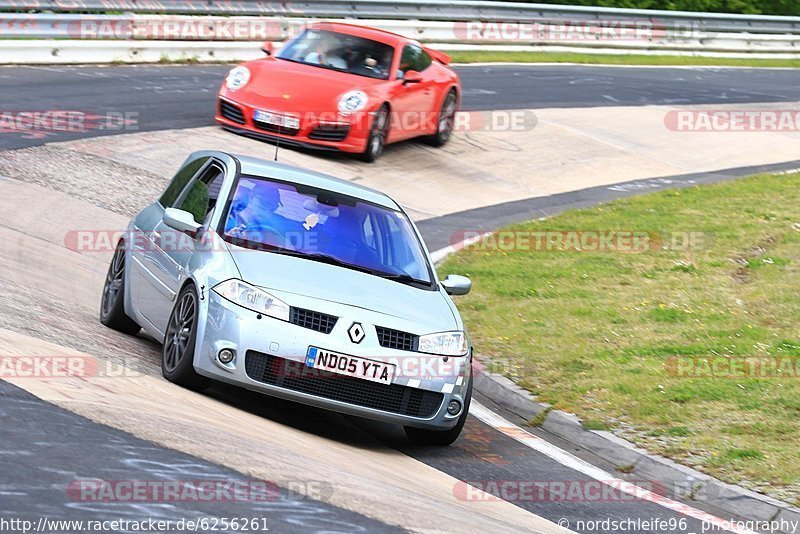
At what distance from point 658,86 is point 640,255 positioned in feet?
53.7

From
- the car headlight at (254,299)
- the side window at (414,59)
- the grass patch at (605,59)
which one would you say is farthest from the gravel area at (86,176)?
the grass patch at (605,59)

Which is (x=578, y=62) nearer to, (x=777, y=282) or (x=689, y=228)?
(x=689, y=228)

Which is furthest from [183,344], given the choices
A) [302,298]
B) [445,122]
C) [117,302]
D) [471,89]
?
[471,89]

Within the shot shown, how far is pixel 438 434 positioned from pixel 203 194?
2475mm

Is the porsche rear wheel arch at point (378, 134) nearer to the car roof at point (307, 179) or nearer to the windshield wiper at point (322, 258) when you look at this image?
the car roof at point (307, 179)

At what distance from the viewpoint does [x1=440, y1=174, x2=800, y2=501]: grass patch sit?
30.2 ft

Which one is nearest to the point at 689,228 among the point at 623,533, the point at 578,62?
the point at 623,533

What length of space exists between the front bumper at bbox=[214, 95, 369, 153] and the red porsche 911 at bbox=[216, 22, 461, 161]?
0.01 meters

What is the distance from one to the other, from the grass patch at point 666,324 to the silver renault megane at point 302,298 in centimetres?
156

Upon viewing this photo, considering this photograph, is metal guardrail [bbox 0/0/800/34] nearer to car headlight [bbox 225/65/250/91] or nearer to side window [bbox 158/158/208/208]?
car headlight [bbox 225/65/250/91]

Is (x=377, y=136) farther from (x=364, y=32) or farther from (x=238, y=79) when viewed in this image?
(x=238, y=79)

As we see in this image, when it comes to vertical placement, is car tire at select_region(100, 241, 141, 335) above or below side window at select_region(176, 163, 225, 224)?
below

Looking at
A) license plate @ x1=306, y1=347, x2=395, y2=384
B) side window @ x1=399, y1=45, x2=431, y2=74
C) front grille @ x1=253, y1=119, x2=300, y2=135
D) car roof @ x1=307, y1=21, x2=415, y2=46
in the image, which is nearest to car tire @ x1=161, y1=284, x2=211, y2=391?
license plate @ x1=306, y1=347, x2=395, y2=384

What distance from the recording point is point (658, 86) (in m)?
31.1
